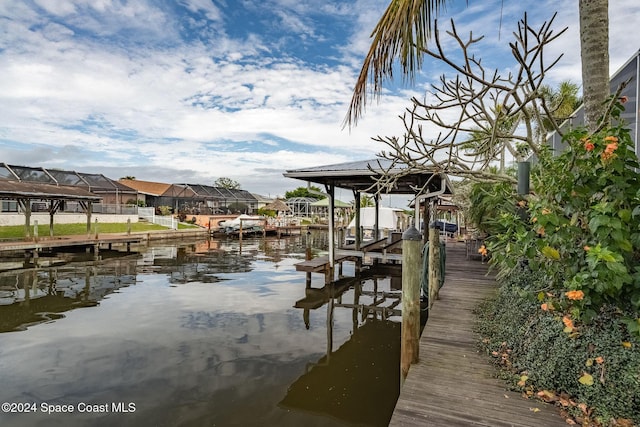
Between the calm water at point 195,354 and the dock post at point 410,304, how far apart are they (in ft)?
3.27

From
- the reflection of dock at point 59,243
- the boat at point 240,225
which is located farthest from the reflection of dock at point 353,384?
the boat at point 240,225

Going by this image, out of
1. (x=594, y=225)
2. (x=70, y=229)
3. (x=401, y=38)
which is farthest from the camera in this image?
(x=70, y=229)

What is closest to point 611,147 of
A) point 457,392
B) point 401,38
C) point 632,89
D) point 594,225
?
point 594,225

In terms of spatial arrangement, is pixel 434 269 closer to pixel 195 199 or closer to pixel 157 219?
pixel 157 219

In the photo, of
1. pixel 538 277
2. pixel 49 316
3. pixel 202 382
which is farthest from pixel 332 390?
pixel 49 316

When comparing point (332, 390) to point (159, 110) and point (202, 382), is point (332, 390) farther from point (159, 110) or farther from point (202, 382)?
point (159, 110)

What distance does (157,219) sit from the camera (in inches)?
1176

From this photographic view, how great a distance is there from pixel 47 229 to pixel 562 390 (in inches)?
1057

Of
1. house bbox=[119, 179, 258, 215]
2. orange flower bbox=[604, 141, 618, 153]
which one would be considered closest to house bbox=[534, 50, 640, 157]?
orange flower bbox=[604, 141, 618, 153]

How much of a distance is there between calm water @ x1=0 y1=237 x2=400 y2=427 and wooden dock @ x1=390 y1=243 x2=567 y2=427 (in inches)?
42.3

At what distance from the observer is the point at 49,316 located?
27.1 feet

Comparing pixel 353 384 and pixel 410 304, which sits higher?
pixel 410 304

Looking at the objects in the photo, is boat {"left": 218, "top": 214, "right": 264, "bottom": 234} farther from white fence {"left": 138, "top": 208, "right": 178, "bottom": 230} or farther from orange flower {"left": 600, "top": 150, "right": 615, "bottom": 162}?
orange flower {"left": 600, "top": 150, "right": 615, "bottom": 162}

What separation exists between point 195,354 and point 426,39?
19.5ft
